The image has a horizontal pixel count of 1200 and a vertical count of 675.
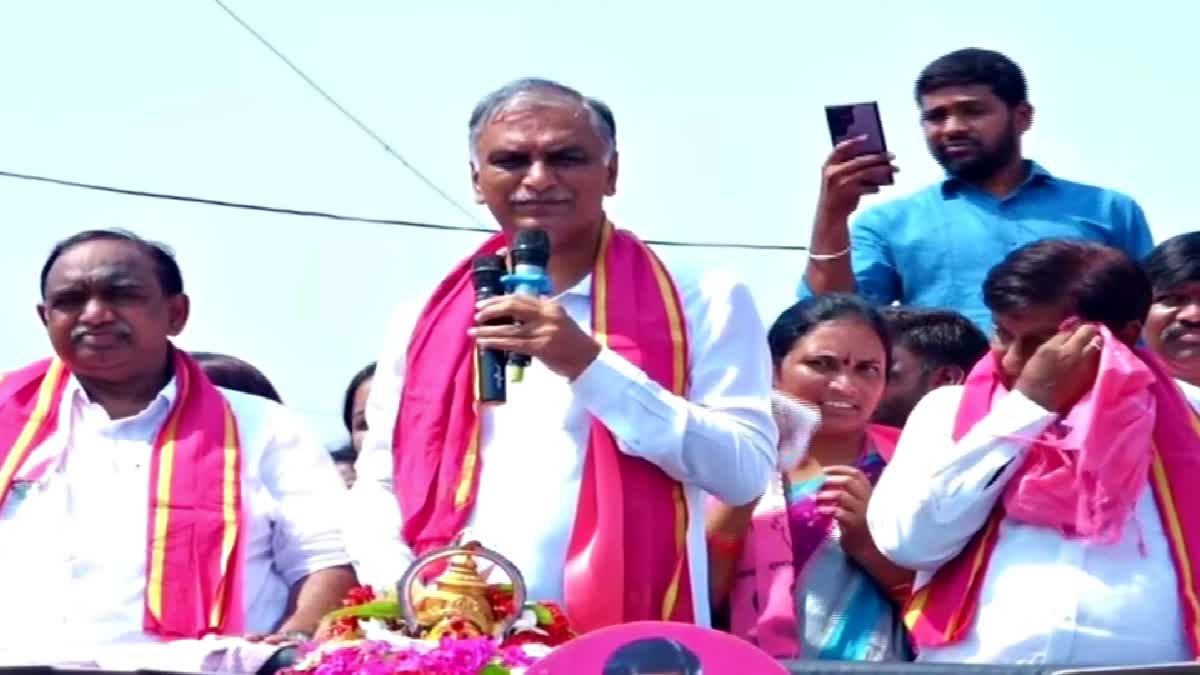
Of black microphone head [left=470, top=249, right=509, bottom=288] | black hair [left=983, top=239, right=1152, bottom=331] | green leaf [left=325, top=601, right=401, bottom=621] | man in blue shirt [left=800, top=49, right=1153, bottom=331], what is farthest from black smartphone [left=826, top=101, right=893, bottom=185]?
green leaf [left=325, top=601, right=401, bottom=621]

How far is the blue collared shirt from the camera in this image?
725 centimetres

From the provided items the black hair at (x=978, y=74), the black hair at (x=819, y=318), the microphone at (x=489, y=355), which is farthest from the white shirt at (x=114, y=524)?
the black hair at (x=978, y=74)

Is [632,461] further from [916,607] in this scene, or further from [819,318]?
[819,318]

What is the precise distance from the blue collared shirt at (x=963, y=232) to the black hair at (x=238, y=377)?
59.0 inches

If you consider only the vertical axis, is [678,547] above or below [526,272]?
below

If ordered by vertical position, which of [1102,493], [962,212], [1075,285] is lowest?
[1102,493]

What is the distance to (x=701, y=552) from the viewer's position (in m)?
5.48

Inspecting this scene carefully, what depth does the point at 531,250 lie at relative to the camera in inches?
203

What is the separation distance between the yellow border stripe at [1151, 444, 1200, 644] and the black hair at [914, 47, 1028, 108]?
2.19m

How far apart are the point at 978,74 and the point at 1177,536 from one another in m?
2.42

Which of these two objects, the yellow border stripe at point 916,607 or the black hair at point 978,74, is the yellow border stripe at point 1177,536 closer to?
the yellow border stripe at point 916,607

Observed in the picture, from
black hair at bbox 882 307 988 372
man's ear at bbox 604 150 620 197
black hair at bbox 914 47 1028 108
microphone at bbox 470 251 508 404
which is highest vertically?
black hair at bbox 914 47 1028 108

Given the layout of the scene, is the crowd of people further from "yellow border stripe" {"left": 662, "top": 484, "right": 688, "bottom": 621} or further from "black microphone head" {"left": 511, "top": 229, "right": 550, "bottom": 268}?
"black microphone head" {"left": 511, "top": 229, "right": 550, "bottom": 268}

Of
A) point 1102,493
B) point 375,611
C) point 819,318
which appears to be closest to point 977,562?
point 1102,493
